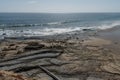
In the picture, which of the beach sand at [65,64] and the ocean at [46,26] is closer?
the beach sand at [65,64]

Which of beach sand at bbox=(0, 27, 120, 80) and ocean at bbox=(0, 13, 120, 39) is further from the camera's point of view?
ocean at bbox=(0, 13, 120, 39)

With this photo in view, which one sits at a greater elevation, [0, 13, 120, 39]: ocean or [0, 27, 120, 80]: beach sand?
[0, 27, 120, 80]: beach sand

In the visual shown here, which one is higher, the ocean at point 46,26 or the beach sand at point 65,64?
the beach sand at point 65,64

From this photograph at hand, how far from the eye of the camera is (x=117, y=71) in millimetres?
11586

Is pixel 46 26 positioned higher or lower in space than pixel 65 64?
lower

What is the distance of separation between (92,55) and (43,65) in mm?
4417

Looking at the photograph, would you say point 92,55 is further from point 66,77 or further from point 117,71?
point 66,77

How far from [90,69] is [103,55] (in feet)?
12.7

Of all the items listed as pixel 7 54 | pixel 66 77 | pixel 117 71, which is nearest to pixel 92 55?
pixel 117 71

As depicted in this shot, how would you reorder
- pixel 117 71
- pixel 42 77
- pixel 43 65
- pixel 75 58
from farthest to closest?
pixel 75 58, pixel 43 65, pixel 117 71, pixel 42 77

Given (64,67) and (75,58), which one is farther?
(75,58)

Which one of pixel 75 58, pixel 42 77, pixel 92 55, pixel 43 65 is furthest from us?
pixel 92 55

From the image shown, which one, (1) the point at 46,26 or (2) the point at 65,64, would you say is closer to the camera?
(2) the point at 65,64

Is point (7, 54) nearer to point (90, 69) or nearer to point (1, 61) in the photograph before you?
point (1, 61)
